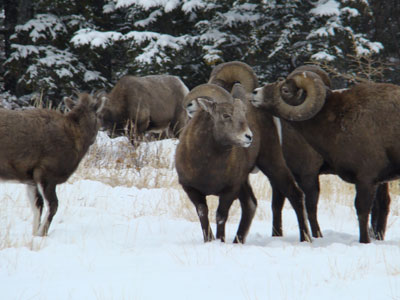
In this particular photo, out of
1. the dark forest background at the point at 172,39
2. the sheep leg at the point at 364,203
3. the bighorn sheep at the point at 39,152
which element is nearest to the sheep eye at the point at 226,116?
the sheep leg at the point at 364,203

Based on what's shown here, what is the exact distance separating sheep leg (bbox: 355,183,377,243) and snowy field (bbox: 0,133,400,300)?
0.19 metres

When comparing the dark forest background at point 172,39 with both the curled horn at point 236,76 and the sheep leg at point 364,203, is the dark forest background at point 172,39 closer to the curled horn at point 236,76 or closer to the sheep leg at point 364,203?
the curled horn at point 236,76

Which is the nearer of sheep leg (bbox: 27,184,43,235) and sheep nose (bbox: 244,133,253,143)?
sheep nose (bbox: 244,133,253,143)

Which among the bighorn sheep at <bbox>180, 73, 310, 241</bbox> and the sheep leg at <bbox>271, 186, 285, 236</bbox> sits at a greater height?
the bighorn sheep at <bbox>180, 73, 310, 241</bbox>

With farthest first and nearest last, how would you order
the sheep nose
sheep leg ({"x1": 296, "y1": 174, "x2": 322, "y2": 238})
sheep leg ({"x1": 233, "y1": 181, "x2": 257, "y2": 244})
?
sheep leg ({"x1": 296, "y1": 174, "x2": 322, "y2": 238}) < sheep leg ({"x1": 233, "y1": 181, "x2": 257, "y2": 244}) < the sheep nose

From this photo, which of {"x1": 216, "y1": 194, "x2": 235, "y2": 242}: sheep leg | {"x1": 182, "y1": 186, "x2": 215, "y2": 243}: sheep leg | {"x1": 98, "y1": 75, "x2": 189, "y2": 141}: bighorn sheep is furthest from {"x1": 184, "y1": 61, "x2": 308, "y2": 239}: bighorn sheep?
{"x1": 98, "y1": 75, "x2": 189, "y2": 141}: bighorn sheep

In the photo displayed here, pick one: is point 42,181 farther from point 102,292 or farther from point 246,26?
point 246,26

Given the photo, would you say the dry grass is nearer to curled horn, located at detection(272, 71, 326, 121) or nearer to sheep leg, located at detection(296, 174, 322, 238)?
sheep leg, located at detection(296, 174, 322, 238)

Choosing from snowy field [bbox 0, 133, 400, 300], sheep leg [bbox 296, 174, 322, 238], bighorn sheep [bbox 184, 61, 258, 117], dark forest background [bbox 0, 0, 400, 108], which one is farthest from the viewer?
dark forest background [bbox 0, 0, 400, 108]

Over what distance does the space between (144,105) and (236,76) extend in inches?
298

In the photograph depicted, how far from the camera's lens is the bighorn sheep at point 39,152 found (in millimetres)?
6688

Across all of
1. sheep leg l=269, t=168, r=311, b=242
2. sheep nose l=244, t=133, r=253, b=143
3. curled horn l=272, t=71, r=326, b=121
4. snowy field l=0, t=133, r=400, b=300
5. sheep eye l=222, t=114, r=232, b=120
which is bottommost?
snowy field l=0, t=133, r=400, b=300

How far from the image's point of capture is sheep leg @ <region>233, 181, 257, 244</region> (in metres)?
7.02

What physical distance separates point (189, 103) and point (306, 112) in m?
1.41
